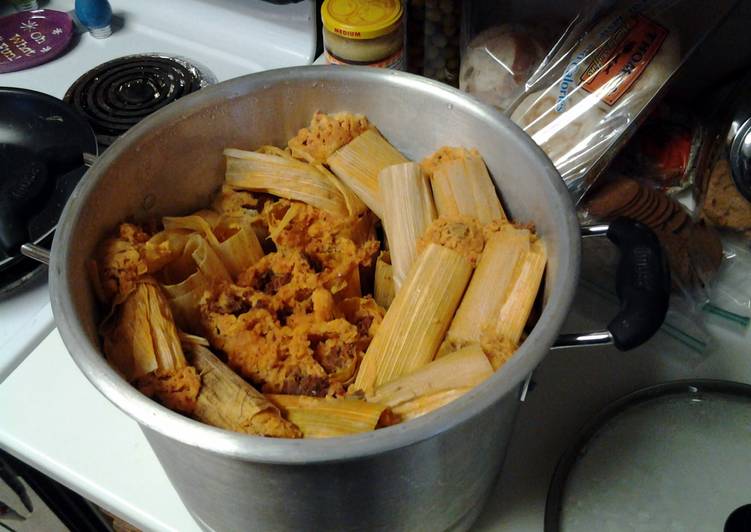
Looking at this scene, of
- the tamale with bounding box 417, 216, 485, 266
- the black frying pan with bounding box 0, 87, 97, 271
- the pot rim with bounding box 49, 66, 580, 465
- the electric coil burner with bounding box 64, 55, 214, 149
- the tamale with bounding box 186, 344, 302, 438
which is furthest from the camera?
the electric coil burner with bounding box 64, 55, 214, 149

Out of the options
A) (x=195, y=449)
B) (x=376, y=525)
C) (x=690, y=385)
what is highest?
(x=195, y=449)

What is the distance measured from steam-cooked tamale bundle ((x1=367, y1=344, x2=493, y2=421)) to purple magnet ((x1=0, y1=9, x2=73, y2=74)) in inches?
29.4

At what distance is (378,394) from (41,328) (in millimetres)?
382

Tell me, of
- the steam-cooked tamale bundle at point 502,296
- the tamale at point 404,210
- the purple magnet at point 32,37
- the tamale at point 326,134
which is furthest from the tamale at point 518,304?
the purple magnet at point 32,37

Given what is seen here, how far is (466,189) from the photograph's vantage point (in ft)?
2.01

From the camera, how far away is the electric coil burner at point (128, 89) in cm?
86

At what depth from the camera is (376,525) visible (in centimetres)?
48

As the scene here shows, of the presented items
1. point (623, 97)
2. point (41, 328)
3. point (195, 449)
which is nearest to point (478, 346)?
point (195, 449)

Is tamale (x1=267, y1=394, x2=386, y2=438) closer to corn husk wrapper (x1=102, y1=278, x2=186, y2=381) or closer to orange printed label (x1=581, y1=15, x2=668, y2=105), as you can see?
corn husk wrapper (x1=102, y1=278, x2=186, y2=381)

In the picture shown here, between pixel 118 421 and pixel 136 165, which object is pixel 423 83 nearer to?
pixel 136 165

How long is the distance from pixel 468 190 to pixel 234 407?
0.90 ft

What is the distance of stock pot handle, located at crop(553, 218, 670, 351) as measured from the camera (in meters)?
0.47

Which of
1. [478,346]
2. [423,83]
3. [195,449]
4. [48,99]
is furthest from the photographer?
[48,99]

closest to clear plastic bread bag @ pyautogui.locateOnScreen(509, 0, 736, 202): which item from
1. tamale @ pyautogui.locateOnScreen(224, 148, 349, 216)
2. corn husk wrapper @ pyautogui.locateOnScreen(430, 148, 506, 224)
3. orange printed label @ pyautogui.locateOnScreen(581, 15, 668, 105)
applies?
orange printed label @ pyautogui.locateOnScreen(581, 15, 668, 105)
